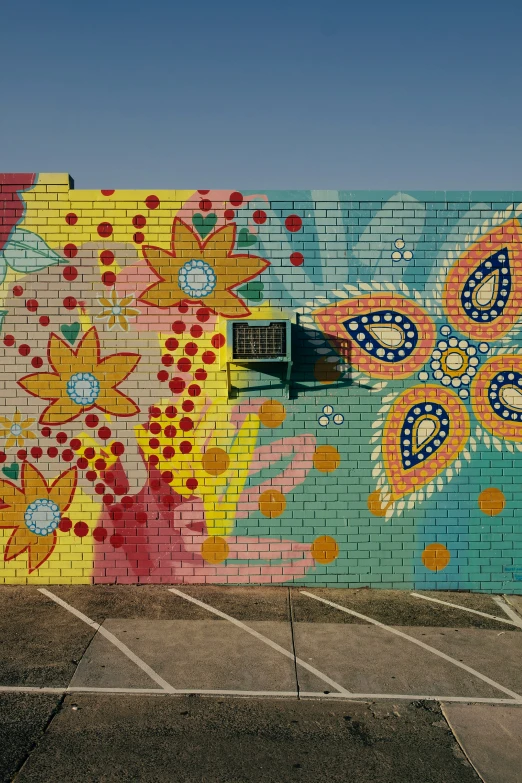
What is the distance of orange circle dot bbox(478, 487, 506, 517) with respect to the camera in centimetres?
784

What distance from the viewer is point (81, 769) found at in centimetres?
441

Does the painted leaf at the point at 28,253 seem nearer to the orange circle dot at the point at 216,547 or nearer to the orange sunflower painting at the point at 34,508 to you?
the orange sunflower painting at the point at 34,508

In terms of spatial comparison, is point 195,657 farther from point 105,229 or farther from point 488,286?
point 488,286

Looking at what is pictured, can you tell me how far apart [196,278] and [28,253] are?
197 centimetres

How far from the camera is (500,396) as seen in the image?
7.83 metres

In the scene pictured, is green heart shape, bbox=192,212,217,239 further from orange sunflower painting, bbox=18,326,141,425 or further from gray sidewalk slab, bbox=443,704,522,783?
gray sidewalk slab, bbox=443,704,522,783

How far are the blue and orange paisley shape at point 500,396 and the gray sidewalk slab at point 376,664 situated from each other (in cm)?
239

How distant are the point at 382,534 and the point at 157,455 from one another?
9.17ft

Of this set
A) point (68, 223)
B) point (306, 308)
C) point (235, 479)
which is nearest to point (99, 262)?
point (68, 223)

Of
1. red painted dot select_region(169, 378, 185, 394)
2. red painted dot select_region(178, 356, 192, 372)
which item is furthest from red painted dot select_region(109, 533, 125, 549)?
red painted dot select_region(178, 356, 192, 372)

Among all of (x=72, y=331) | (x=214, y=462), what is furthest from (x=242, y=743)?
(x=72, y=331)

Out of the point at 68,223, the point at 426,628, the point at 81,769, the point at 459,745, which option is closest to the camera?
the point at 81,769

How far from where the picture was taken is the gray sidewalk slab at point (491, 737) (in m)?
4.46

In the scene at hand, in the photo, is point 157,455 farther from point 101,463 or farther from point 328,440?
point 328,440
